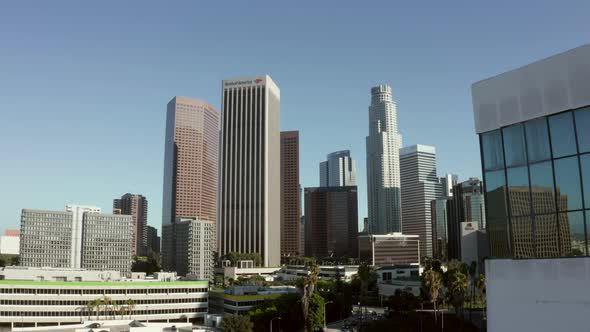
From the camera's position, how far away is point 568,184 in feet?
43.3

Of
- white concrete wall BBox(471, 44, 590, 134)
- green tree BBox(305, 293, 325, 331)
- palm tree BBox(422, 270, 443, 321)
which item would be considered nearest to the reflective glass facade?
white concrete wall BBox(471, 44, 590, 134)

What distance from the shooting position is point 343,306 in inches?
5113

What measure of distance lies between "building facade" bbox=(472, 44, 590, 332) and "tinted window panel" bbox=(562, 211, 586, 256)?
0.02 m

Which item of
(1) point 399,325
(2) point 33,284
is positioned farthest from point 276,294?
(2) point 33,284

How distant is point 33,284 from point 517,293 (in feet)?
440

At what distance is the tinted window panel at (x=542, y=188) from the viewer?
44.3ft

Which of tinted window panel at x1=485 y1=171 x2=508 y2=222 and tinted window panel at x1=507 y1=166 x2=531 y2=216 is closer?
tinted window panel at x1=507 y1=166 x2=531 y2=216

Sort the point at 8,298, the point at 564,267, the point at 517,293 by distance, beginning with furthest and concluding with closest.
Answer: the point at 8,298, the point at 517,293, the point at 564,267

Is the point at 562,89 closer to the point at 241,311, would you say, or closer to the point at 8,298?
the point at 241,311

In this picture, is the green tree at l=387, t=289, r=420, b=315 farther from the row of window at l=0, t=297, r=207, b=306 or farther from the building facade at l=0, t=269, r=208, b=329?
the row of window at l=0, t=297, r=207, b=306

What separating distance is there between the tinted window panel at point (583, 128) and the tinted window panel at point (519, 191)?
1.63m

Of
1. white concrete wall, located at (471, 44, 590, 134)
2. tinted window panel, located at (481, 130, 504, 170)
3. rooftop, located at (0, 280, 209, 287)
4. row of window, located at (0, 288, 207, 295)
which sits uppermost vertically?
white concrete wall, located at (471, 44, 590, 134)

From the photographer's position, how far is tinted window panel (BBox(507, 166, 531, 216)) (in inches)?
552

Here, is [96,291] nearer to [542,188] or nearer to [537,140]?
[542,188]
